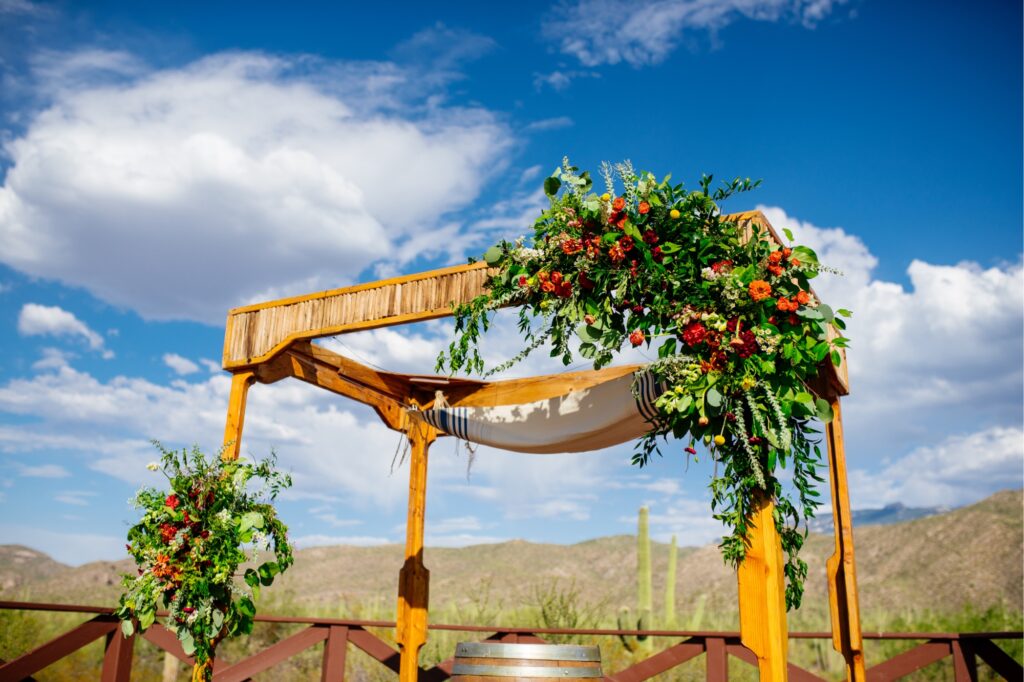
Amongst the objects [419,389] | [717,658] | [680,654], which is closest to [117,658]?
[419,389]

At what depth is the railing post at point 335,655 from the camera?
5.89 meters

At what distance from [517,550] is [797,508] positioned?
32.0 meters

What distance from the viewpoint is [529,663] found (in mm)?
3787

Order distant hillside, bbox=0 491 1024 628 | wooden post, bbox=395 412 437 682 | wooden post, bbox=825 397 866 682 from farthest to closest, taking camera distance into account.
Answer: distant hillside, bbox=0 491 1024 628
wooden post, bbox=395 412 437 682
wooden post, bbox=825 397 866 682

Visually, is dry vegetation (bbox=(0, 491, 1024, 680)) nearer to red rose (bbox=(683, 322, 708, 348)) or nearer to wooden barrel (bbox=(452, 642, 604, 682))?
wooden barrel (bbox=(452, 642, 604, 682))

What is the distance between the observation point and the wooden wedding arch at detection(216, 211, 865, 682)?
324 cm

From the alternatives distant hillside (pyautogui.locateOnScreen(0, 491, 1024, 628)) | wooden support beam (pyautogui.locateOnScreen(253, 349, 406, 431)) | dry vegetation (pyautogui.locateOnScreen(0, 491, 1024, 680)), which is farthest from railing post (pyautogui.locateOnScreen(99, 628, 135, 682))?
distant hillside (pyautogui.locateOnScreen(0, 491, 1024, 628))

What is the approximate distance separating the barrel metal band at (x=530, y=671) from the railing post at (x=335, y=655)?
2432 mm

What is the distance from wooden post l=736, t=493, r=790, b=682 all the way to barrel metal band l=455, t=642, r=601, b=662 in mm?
877

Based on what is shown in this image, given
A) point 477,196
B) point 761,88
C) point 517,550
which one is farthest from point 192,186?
point 517,550

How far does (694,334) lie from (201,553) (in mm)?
2585

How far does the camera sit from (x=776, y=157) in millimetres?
8555

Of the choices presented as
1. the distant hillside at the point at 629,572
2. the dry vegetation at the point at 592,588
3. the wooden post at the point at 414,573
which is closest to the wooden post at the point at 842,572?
the wooden post at the point at 414,573

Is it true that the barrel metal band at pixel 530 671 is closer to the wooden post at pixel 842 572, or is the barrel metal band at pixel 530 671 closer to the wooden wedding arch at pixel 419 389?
the wooden wedding arch at pixel 419 389
